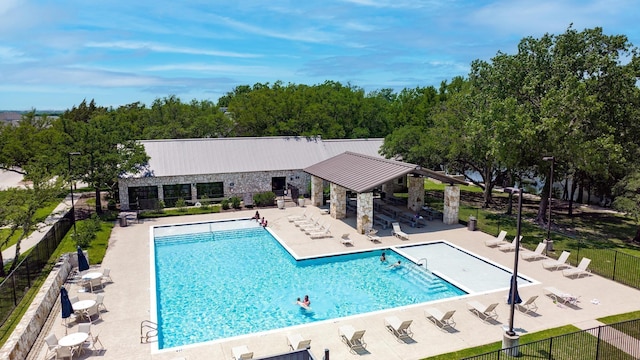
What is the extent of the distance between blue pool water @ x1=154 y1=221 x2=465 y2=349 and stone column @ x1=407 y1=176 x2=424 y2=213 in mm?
9605

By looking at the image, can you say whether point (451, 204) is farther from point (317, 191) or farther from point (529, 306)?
point (529, 306)

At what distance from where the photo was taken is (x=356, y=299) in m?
20.3

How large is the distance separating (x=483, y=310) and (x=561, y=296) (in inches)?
159

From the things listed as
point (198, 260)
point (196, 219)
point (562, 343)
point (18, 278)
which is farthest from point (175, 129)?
point (562, 343)

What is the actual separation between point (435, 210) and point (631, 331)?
19320 millimetres

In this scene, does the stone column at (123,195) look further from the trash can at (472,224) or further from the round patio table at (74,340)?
the trash can at (472,224)

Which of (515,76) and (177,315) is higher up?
(515,76)

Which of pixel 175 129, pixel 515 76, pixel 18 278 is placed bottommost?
pixel 18 278

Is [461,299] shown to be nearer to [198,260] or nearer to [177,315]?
[177,315]

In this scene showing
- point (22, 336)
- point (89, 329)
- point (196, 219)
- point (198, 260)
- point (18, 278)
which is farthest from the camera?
point (196, 219)

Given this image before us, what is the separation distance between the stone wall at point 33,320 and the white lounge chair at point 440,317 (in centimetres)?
1443

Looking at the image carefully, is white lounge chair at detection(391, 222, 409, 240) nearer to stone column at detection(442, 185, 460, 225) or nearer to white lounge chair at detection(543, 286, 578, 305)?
stone column at detection(442, 185, 460, 225)

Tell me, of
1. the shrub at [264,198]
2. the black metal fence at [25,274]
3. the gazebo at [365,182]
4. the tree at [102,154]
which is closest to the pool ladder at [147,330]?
the black metal fence at [25,274]

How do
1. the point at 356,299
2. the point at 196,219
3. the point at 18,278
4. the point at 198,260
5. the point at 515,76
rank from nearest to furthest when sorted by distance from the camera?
the point at 18,278 → the point at 356,299 → the point at 198,260 → the point at 515,76 → the point at 196,219
